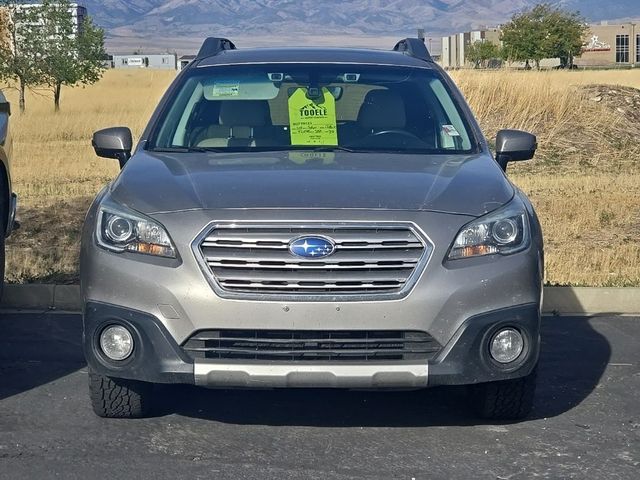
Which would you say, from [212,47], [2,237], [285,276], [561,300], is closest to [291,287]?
[285,276]

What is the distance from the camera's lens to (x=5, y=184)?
7332 mm

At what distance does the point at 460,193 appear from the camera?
4.89m

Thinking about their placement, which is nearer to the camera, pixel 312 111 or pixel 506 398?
pixel 506 398

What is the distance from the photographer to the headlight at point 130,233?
4.66m

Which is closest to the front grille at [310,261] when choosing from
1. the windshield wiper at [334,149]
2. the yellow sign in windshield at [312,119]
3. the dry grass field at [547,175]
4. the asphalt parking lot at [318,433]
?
the asphalt parking lot at [318,433]

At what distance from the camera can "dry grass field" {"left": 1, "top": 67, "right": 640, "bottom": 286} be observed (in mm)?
9227

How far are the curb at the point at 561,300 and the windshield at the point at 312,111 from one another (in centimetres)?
203

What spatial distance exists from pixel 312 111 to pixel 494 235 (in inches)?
62.1

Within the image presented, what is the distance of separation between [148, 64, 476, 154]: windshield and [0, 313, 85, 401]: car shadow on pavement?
1.33 meters

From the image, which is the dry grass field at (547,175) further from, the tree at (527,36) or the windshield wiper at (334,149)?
the tree at (527,36)

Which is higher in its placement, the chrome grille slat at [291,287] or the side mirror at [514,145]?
the side mirror at [514,145]

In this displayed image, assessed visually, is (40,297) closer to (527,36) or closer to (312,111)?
(312,111)

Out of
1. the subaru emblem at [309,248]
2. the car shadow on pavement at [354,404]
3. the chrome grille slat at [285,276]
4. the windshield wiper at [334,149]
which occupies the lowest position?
the car shadow on pavement at [354,404]

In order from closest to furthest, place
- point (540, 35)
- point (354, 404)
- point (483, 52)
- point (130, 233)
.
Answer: point (130, 233), point (354, 404), point (540, 35), point (483, 52)
